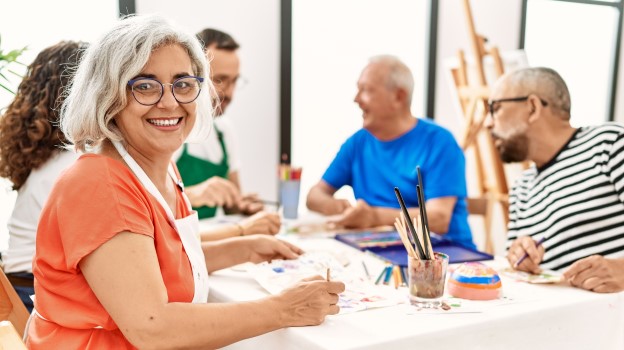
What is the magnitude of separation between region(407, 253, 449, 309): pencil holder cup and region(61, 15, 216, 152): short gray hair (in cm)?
65

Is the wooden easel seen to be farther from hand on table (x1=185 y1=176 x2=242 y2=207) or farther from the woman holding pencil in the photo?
the woman holding pencil

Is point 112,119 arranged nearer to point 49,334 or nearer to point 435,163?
point 49,334

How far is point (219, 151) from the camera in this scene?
269 cm

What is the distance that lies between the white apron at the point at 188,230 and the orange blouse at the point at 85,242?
0.02 metres

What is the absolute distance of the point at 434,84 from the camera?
405cm

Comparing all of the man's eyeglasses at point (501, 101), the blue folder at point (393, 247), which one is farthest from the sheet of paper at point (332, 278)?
the man's eyeglasses at point (501, 101)


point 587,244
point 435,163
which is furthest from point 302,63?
point 587,244

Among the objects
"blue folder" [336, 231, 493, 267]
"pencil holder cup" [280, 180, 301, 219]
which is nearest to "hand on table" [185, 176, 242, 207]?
"pencil holder cup" [280, 180, 301, 219]

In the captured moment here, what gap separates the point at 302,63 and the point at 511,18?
1.78m

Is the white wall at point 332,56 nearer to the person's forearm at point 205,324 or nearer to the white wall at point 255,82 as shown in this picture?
the white wall at point 255,82

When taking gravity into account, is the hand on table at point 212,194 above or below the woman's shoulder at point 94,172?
below

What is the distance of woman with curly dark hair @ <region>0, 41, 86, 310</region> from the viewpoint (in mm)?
1603

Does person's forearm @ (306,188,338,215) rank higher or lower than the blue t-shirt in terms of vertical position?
lower

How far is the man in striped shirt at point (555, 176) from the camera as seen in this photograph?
172 centimetres
